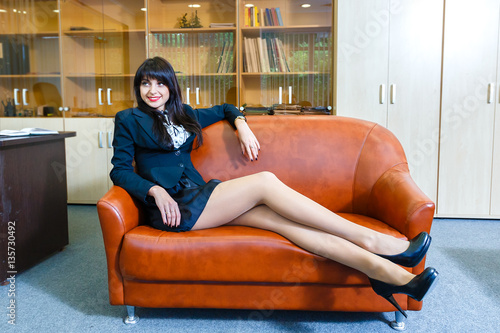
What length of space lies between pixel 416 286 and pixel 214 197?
82 centimetres

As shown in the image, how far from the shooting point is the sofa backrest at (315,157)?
194cm

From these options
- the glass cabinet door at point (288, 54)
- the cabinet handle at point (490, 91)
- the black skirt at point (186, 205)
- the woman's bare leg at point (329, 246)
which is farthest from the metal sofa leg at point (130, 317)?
the cabinet handle at point (490, 91)

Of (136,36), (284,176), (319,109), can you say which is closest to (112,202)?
(284,176)

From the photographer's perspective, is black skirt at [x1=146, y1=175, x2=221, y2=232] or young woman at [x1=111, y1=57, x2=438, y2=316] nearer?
young woman at [x1=111, y1=57, x2=438, y2=316]

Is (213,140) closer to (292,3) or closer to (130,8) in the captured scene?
(292,3)

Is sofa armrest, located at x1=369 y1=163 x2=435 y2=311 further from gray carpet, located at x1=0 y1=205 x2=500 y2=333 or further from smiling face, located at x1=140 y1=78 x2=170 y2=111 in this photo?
smiling face, located at x1=140 y1=78 x2=170 y2=111

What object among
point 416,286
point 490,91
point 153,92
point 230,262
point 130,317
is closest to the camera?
point 416,286

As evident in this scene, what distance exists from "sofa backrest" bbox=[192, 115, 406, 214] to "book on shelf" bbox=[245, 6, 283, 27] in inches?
65.6

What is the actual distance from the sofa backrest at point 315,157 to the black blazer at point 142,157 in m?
0.22

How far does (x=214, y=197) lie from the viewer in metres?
1.61

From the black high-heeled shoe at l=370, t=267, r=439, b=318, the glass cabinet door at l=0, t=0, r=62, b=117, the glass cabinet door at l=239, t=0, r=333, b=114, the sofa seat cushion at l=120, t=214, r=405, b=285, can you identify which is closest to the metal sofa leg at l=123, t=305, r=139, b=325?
the sofa seat cushion at l=120, t=214, r=405, b=285

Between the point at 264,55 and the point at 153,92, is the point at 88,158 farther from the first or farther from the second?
the point at 153,92

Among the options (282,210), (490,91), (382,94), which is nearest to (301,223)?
(282,210)

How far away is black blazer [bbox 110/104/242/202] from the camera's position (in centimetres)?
166
